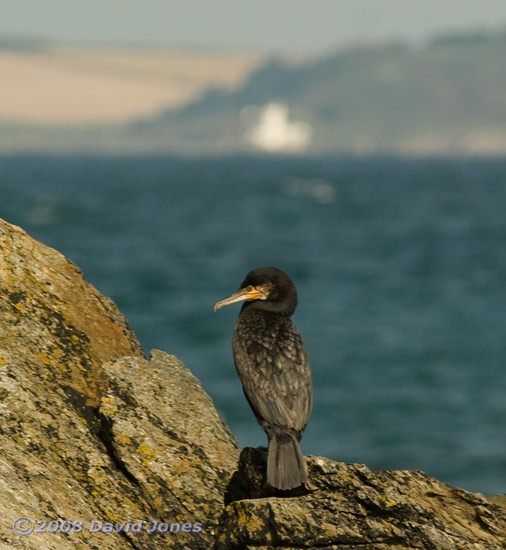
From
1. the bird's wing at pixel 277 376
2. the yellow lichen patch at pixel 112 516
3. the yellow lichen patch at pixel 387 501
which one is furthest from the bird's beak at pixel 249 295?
the yellow lichen patch at pixel 387 501

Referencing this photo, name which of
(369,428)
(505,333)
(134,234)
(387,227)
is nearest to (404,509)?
(369,428)

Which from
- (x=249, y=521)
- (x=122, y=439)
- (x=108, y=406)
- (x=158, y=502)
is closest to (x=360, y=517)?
(x=249, y=521)

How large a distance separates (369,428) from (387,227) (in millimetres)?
67760

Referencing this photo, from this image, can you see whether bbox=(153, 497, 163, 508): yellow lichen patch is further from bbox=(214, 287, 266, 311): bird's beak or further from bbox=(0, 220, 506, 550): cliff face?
bbox=(214, 287, 266, 311): bird's beak

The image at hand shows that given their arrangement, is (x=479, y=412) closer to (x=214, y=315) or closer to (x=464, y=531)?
(x=214, y=315)

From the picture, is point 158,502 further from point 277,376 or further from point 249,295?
point 249,295

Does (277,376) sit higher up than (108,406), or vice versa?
(277,376)

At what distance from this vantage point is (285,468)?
303 inches

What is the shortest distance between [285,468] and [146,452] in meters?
1.35

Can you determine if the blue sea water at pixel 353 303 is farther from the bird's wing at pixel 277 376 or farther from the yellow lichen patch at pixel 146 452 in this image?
the yellow lichen patch at pixel 146 452

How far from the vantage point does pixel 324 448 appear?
2925cm

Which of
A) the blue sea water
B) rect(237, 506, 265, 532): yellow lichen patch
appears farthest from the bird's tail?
the blue sea water

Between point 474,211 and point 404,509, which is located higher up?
point 474,211

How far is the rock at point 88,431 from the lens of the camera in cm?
760
